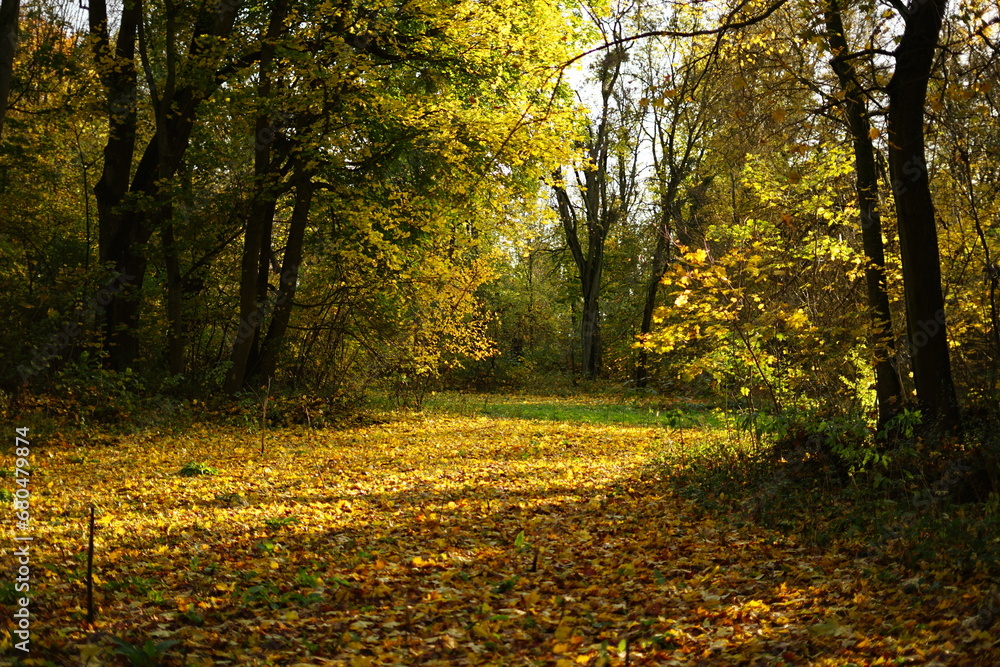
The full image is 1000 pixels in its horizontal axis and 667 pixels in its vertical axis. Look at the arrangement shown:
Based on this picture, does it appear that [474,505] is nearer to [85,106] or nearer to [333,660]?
[333,660]

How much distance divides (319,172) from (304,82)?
71.1 inches

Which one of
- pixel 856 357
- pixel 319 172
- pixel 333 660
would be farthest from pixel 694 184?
pixel 333 660

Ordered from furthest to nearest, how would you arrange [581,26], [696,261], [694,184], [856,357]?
[694,184] < [581,26] < [856,357] < [696,261]

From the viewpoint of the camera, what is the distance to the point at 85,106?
A: 12.8 metres

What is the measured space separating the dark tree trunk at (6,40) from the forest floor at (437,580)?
14.4 feet

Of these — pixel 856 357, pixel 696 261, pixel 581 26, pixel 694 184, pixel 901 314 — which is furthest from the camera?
pixel 694 184

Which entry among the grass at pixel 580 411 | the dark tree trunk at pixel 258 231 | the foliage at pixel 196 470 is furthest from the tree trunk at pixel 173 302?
the grass at pixel 580 411

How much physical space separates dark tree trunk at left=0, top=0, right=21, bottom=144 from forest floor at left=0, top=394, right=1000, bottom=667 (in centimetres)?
438

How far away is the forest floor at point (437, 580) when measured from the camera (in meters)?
4.22

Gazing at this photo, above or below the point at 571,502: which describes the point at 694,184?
above

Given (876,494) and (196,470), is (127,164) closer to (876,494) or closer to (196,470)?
(196,470)

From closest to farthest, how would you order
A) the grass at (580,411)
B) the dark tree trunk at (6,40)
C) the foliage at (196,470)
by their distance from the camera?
the dark tree trunk at (6,40), the foliage at (196,470), the grass at (580,411)

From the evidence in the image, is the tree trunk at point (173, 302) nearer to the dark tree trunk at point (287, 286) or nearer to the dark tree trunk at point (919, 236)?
the dark tree trunk at point (287, 286)

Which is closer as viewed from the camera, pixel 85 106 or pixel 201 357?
pixel 85 106
